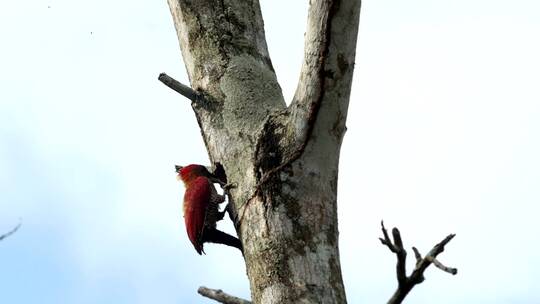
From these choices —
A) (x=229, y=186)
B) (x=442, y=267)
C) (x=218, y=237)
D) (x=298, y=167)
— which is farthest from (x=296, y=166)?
(x=218, y=237)

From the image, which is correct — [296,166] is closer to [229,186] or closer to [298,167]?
[298,167]

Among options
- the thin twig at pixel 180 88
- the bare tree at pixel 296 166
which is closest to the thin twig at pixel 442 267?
the bare tree at pixel 296 166

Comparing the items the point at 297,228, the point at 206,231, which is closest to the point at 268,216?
the point at 297,228

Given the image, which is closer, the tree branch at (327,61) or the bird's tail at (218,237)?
the tree branch at (327,61)

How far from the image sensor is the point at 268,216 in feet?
13.3

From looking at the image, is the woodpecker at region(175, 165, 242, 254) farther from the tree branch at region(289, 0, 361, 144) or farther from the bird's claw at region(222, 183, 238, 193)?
the tree branch at region(289, 0, 361, 144)

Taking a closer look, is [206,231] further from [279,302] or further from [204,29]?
[279,302]

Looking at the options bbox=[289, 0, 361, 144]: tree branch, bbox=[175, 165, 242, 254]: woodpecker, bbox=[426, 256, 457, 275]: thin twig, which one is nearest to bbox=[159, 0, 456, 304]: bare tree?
bbox=[289, 0, 361, 144]: tree branch

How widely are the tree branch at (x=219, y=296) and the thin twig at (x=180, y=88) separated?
117cm

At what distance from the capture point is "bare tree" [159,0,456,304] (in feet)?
12.8

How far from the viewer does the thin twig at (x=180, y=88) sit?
471 cm

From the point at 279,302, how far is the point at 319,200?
1.82 ft

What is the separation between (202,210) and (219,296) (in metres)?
1.84

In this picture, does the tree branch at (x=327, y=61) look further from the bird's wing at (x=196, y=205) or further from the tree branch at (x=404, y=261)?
the bird's wing at (x=196, y=205)
